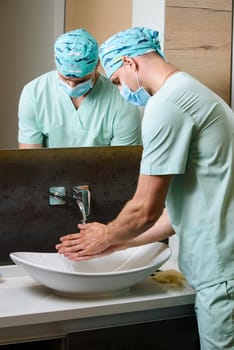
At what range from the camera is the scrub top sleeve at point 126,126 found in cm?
198

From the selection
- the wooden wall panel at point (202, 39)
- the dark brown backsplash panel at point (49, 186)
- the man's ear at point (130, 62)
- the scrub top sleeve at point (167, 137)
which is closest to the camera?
the scrub top sleeve at point (167, 137)

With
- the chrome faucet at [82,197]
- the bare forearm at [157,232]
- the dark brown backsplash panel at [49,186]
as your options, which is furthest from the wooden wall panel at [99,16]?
the bare forearm at [157,232]

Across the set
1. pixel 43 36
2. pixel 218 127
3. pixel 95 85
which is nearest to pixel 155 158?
pixel 218 127

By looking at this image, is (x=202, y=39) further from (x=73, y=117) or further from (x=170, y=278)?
(x=170, y=278)

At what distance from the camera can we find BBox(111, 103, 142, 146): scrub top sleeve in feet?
6.49

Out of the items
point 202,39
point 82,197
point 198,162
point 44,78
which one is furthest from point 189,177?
point 202,39

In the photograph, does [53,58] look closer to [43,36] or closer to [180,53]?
[43,36]

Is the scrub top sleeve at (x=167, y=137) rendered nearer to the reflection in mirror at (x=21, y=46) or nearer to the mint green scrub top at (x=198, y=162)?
the mint green scrub top at (x=198, y=162)

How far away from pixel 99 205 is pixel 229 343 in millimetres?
730

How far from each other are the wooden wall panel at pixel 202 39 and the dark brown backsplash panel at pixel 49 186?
15.3 inches

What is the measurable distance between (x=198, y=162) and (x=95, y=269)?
0.57 m

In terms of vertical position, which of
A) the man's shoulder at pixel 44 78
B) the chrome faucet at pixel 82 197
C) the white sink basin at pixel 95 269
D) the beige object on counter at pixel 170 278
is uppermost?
the man's shoulder at pixel 44 78

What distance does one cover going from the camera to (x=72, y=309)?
155cm

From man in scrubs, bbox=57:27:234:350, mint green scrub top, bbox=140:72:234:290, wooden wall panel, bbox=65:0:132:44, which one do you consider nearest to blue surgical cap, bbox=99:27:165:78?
man in scrubs, bbox=57:27:234:350
